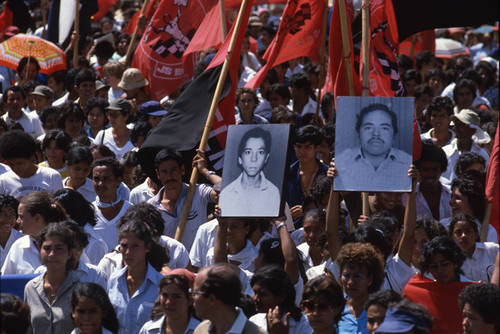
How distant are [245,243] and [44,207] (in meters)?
1.46

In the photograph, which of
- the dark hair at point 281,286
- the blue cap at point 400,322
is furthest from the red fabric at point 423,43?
the blue cap at point 400,322

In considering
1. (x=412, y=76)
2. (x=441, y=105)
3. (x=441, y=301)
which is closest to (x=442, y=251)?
(x=441, y=301)

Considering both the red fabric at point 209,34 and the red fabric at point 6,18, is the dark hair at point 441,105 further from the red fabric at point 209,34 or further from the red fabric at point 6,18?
the red fabric at point 6,18

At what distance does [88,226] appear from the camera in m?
7.82

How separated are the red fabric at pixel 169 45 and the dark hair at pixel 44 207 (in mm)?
4386

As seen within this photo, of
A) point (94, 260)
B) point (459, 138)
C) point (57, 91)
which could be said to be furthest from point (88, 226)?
point (57, 91)

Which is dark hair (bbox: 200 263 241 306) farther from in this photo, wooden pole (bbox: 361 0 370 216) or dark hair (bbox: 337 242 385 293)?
wooden pole (bbox: 361 0 370 216)

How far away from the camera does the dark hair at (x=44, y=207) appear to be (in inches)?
287

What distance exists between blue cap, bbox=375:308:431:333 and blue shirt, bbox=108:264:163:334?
1.86 meters

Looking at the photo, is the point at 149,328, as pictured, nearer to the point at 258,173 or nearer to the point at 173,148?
the point at 258,173

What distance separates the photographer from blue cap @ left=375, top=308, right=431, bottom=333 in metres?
5.12

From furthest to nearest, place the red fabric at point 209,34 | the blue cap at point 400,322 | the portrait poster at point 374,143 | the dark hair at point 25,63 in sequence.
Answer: the dark hair at point 25,63
the red fabric at point 209,34
the portrait poster at point 374,143
the blue cap at point 400,322

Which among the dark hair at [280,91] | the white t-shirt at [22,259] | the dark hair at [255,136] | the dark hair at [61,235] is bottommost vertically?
the white t-shirt at [22,259]

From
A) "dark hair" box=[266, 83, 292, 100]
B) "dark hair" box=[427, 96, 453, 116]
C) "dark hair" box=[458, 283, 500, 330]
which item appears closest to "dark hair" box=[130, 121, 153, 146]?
"dark hair" box=[266, 83, 292, 100]
